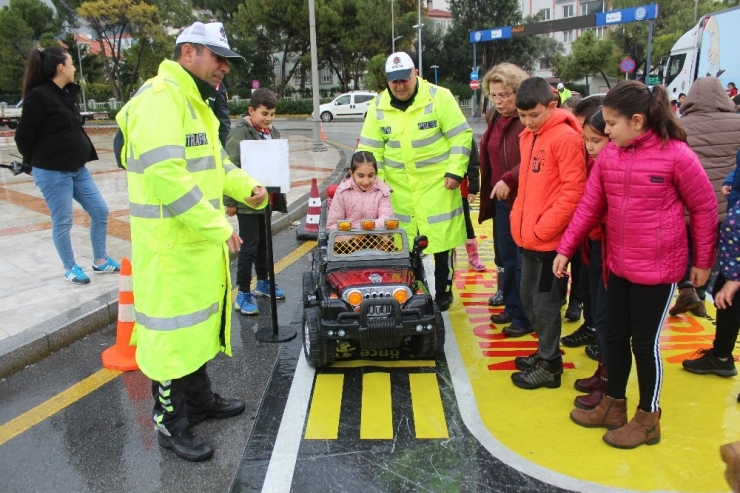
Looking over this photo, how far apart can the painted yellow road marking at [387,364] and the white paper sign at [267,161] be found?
1.43 meters

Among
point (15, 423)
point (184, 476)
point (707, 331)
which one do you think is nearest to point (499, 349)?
point (707, 331)

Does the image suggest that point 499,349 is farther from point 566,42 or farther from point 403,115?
point 566,42

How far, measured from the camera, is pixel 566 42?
73375mm

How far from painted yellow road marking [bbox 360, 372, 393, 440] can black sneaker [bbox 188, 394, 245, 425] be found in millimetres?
767

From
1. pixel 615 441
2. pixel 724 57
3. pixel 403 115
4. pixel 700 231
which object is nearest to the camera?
pixel 700 231

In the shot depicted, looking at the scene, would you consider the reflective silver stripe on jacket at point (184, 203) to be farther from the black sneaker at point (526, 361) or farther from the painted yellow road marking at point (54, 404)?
the black sneaker at point (526, 361)

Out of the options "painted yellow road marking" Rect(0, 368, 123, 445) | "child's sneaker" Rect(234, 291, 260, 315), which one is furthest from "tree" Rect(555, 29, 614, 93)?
"painted yellow road marking" Rect(0, 368, 123, 445)

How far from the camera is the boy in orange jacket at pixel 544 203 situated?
11.5 ft

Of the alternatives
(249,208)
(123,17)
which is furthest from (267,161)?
(123,17)

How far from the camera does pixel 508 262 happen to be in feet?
16.0

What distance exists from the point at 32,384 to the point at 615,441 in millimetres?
3720

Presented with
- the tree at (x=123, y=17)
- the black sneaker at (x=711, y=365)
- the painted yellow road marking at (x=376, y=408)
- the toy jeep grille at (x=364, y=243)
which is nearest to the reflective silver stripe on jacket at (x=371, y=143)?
the toy jeep grille at (x=364, y=243)

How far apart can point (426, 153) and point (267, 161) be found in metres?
1.31

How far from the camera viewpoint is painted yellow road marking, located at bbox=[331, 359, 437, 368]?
4230 mm
